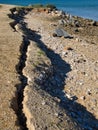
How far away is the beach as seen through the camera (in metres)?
16.3

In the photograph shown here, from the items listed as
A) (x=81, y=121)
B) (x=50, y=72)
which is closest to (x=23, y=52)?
(x=50, y=72)

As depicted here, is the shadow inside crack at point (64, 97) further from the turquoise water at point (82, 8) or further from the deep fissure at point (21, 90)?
the turquoise water at point (82, 8)

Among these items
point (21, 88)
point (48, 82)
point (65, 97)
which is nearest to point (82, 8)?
point (48, 82)

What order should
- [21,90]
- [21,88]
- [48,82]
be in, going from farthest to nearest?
[48,82], [21,88], [21,90]

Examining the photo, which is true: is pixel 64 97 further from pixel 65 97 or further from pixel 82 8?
pixel 82 8

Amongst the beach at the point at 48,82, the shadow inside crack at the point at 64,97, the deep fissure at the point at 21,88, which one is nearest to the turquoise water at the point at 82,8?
the beach at the point at 48,82

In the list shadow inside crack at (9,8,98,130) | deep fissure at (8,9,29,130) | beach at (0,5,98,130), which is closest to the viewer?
deep fissure at (8,9,29,130)

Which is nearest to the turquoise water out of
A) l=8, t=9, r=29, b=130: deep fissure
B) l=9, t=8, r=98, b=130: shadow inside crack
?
l=9, t=8, r=98, b=130: shadow inside crack

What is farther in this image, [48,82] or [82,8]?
[82,8]

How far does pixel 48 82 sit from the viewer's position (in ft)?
75.2

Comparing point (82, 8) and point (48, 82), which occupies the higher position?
point (48, 82)

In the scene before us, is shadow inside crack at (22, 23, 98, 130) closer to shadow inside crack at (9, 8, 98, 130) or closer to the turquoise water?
shadow inside crack at (9, 8, 98, 130)

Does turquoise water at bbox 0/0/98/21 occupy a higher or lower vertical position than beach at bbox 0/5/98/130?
lower

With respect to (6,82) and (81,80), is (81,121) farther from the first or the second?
(81,80)
